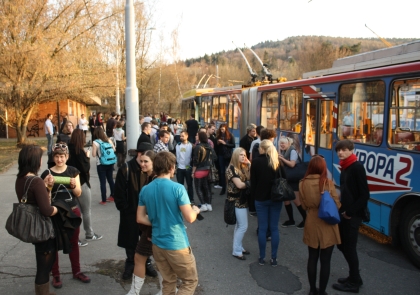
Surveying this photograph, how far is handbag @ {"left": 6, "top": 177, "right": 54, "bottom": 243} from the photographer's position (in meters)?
3.64

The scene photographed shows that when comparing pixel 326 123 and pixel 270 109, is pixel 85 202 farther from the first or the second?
pixel 270 109

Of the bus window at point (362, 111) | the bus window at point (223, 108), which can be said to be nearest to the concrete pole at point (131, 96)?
the bus window at point (362, 111)

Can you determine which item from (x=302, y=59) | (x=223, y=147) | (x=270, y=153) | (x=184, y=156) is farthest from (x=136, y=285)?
Answer: (x=302, y=59)

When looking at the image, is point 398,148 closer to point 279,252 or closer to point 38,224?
point 279,252

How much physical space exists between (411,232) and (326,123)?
3086mm

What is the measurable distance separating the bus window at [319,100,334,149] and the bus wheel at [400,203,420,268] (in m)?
2.40

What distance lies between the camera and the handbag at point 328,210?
399cm

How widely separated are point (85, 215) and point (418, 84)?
5.27 m

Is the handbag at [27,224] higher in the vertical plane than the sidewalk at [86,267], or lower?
higher

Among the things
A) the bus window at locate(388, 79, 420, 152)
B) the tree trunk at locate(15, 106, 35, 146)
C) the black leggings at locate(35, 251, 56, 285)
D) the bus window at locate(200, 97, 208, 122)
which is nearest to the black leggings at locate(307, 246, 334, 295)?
the bus window at locate(388, 79, 420, 152)

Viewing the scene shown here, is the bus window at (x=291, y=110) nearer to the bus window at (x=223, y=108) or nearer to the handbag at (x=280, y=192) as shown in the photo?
the handbag at (x=280, y=192)

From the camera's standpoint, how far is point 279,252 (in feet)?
18.9

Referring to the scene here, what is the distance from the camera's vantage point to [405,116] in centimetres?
567

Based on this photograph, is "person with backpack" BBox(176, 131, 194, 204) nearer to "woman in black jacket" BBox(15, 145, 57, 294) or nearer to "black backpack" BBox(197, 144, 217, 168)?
"black backpack" BBox(197, 144, 217, 168)
